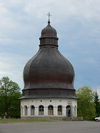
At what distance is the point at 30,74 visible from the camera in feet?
226

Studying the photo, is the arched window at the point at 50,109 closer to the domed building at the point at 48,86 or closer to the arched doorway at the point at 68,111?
the domed building at the point at 48,86

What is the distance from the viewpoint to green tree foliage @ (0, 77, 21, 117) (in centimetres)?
8112

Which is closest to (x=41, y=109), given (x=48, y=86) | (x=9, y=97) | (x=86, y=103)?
(x=48, y=86)

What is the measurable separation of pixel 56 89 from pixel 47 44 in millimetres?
10882

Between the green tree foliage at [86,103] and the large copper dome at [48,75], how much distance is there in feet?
57.3

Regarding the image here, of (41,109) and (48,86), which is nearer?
(41,109)

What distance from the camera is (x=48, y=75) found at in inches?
2645

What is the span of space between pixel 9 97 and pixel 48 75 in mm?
18328

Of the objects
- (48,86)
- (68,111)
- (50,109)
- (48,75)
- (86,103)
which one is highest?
(48,75)

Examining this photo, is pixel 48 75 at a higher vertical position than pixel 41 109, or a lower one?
higher

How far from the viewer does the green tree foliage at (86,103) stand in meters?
85.9

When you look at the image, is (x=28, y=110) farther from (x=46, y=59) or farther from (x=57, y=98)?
(x=46, y=59)

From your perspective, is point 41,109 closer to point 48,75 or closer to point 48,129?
point 48,75

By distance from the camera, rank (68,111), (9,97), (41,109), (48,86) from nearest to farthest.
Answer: (41,109) < (48,86) < (68,111) < (9,97)
